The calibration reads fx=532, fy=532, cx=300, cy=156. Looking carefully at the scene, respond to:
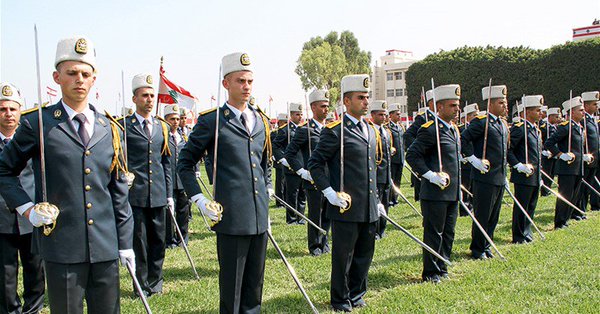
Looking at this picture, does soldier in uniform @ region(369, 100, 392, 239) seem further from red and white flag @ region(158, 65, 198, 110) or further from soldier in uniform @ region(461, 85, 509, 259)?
red and white flag @ region(158, 65, 198, 110)

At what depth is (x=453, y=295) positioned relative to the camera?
18.7 feet

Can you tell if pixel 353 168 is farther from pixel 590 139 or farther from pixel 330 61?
pixel 330 61

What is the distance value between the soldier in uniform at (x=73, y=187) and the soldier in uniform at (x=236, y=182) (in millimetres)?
929

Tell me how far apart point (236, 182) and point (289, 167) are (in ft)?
19.4

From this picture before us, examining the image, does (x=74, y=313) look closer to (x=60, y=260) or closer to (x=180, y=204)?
(x=60, y=260)

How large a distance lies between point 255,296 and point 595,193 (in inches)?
379

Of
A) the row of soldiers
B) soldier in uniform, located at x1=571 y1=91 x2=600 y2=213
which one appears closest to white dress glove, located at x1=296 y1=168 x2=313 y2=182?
the row of soldiers

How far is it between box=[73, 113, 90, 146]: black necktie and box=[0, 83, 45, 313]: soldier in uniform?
6.37ft

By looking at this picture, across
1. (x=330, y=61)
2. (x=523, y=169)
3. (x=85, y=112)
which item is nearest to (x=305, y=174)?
(x=523, y=169)

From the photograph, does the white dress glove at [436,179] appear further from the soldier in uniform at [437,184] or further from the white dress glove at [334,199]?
the white dress glove at [334,199]

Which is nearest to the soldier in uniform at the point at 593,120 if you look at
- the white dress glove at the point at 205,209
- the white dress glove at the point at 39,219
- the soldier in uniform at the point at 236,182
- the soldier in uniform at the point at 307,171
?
the soldier in uniform at the point at 307,171

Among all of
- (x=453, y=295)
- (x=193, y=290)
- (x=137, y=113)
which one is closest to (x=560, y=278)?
(x=453, y=295)

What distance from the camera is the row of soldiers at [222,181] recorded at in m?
3.36

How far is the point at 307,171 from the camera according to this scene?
26.6 ft
